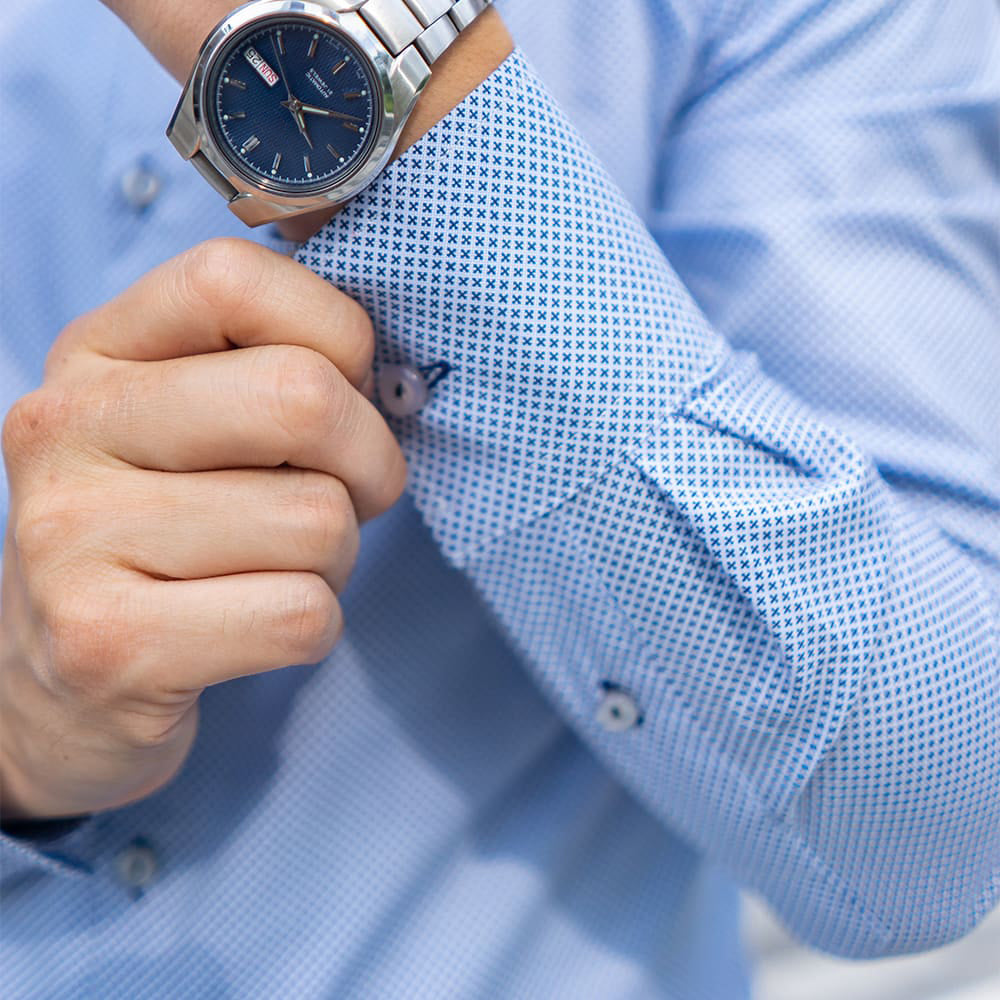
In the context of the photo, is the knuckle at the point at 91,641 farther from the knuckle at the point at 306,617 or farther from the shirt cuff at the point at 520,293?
the shirt cuff at the point at 520,293

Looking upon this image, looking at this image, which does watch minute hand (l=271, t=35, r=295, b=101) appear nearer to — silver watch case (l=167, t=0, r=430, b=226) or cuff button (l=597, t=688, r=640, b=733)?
silver watch case (l=167, t=0, r=430, b=226)

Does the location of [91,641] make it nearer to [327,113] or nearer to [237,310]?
[237,310]

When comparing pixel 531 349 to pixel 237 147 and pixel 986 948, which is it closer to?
pixel 237 147

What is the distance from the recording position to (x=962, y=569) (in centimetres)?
54

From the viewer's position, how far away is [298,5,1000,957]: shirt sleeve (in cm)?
46

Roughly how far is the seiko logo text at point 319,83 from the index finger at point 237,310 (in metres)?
0.08

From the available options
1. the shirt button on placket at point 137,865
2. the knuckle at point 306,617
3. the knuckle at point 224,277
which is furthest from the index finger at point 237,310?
the shirt button on placket at point 137,865

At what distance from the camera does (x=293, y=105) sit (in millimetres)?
447

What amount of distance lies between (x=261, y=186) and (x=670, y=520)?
28cm

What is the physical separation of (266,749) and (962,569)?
19.6 inches

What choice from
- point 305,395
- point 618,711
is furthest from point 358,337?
point 618,711

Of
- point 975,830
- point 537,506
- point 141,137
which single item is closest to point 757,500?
point 537,506

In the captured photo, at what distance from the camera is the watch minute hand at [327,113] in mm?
439

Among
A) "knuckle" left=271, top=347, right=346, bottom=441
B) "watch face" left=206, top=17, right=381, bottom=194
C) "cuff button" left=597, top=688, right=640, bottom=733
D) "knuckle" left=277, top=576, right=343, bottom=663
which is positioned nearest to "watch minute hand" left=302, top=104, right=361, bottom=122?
"watch face" left=206, top=17, right=381, bottom=194
